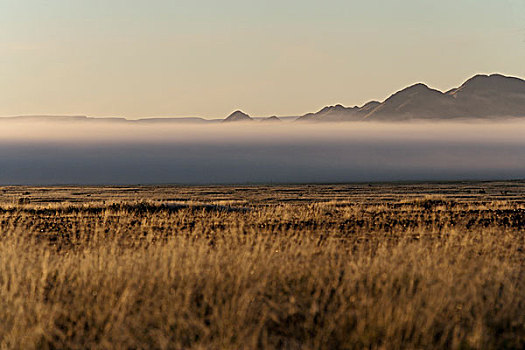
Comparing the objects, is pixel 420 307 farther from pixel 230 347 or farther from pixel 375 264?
pixel 230 347

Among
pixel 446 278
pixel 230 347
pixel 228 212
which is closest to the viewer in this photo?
pixel 230 347

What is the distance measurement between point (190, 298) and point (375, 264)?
2966 millimetres

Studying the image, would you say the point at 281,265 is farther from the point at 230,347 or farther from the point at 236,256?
the point at 230,347

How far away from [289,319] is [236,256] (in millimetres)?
2814

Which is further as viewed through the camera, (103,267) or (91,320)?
(103,267)

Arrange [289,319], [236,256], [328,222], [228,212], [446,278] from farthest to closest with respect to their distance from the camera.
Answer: [228,212] → [328,222] → [236,256] → [446,278] → [289,319]

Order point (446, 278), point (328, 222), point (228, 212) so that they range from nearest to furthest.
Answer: point (446, 278) < point (328, 222) < point (228, 212)

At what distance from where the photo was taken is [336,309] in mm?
8500

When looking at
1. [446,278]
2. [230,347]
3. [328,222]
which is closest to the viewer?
[230,347]

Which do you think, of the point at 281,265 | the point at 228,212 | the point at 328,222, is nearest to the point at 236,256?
the point at 281,265

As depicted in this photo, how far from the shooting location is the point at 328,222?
2406 cm

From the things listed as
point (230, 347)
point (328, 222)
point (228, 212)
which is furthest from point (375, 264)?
point (228, 212)

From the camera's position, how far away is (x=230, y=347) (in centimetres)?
724

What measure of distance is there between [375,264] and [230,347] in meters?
3.60
